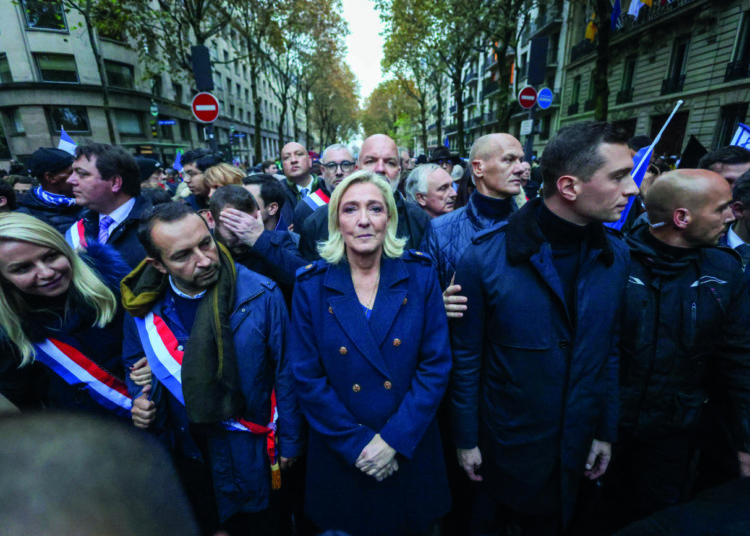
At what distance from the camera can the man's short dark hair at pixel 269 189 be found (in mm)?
3035

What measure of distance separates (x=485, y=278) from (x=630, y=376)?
1.12 m

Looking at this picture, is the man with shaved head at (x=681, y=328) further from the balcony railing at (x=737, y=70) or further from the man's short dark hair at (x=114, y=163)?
the balcony railing at (x=737, y=70)

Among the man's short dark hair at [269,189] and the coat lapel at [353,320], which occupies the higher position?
the man's short dark hair at [269,189]

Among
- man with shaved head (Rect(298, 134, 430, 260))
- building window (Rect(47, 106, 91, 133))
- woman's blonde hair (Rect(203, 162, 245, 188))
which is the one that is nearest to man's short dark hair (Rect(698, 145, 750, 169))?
man with shaved head (Rect(298, 134, 430, 260))

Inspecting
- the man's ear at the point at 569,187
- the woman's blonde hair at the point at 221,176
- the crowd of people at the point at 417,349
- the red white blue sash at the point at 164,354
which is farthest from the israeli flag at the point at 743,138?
the red white blue sash at the point at 164,354

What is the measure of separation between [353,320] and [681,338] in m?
1.81

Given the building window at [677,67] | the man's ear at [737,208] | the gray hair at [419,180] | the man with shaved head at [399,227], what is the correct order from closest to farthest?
the man's ear at [737,208], the man with shaved head at [399,227], the gray hair at [419,180], the building window at [677,67]

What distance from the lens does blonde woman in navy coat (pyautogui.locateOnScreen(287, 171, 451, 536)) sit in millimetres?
1683

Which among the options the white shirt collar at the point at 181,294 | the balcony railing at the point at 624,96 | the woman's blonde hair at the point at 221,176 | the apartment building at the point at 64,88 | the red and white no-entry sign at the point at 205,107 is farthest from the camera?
the apartment building at the point at 64,88

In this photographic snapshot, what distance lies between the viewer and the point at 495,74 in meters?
35.7

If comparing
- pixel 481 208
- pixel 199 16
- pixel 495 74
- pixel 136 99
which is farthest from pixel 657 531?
pixel 495 74

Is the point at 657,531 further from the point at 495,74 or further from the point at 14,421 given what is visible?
the point at 495,74

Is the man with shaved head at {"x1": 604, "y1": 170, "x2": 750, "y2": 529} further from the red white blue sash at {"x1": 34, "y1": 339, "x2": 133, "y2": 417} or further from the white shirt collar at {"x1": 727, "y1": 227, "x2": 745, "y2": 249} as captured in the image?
the red white blue sash at {"x1": 34, "y1": 339, "x2": 133, "y2": 417}

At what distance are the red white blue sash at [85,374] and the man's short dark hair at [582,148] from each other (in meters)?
2.73
